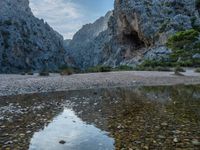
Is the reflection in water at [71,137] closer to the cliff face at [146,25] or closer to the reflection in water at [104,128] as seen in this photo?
the reflection in water at [104,128]

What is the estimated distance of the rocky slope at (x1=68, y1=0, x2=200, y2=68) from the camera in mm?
83688

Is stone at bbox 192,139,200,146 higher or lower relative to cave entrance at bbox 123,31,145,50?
lower

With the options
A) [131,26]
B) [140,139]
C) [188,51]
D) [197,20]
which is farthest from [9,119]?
[131,26]

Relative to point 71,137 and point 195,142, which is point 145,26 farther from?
point 195,142

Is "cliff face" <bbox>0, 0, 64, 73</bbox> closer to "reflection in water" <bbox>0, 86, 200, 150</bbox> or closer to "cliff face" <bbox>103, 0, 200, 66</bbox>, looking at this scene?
"cliff face" <bbox>103, 0, 200, 66</bbox>

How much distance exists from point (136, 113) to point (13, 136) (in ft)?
19.1

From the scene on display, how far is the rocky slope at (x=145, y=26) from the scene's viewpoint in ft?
275

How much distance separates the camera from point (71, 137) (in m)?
9.91

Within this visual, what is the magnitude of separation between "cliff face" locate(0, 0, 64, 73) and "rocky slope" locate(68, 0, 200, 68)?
2219cm

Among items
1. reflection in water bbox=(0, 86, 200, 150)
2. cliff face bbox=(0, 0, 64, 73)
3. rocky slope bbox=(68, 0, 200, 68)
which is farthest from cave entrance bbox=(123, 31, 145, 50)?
Answer: reflection in water bbox=(0, 86, 200, 150)

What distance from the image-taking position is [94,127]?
37.4ft

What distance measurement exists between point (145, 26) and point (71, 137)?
87.5 m

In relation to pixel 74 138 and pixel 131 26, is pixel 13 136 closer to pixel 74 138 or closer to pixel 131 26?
pixel 74 138

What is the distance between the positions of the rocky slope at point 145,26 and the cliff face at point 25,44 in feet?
72.8
